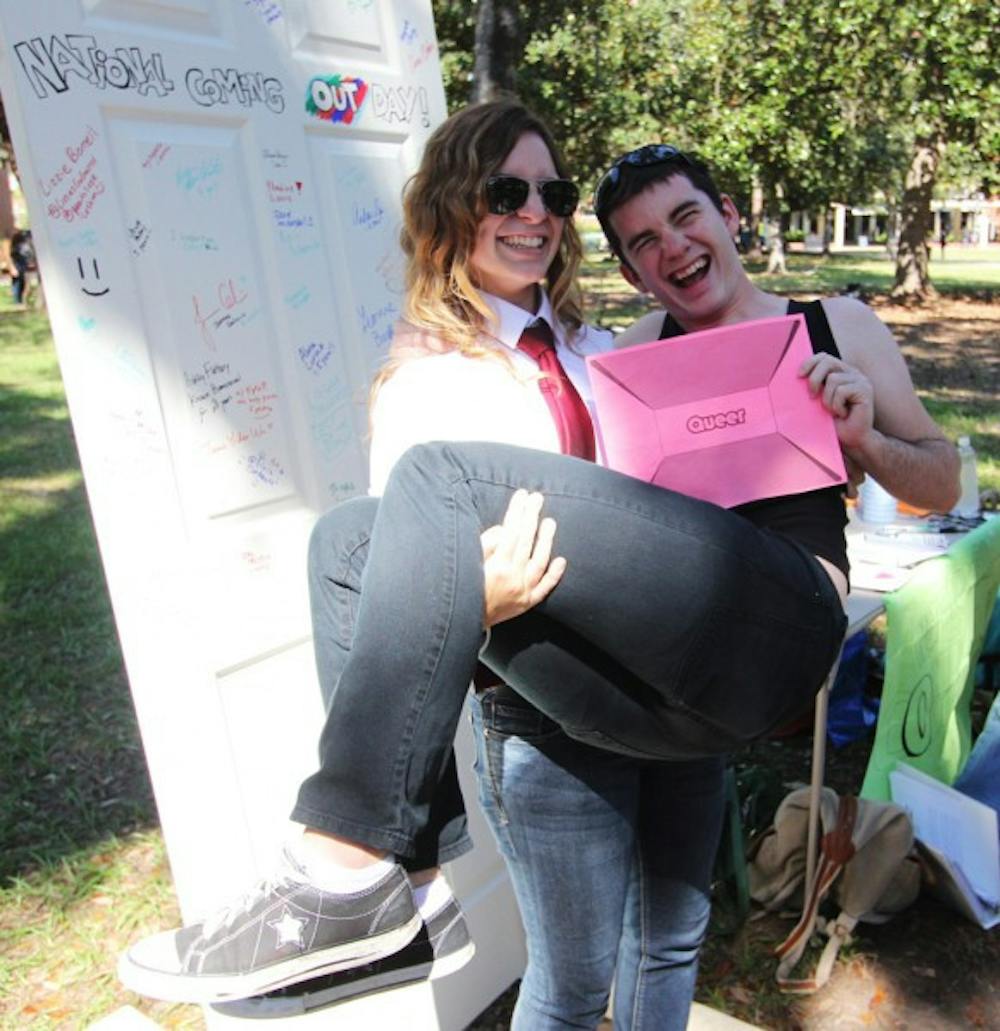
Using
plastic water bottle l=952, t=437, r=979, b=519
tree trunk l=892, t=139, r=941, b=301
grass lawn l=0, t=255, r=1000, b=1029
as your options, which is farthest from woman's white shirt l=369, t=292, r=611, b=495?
tree trunk l=892, t=139, r=941, b=301

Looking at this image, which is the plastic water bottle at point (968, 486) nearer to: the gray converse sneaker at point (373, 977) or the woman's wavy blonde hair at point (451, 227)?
the woman's wavy blonde hair at point (451, 227)

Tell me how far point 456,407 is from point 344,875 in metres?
0.64

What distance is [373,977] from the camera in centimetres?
132

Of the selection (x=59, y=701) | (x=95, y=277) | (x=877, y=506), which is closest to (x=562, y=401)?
(x=95, y=277)

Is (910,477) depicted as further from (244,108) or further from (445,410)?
(244,108)

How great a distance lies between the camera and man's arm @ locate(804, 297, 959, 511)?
4.92 feet

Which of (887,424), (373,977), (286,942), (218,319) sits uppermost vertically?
(218,319)

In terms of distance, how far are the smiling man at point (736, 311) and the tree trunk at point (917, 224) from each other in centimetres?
1670

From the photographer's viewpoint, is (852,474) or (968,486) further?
(968,486)

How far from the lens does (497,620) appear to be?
116 cm

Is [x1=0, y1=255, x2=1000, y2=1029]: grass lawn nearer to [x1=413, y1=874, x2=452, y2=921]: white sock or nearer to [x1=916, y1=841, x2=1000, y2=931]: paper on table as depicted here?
[x1=413, y1=874, x2=452, y2=921]: white sock

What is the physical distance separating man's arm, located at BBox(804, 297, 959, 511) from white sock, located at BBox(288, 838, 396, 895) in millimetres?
898

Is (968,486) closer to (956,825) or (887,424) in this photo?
(956,825)

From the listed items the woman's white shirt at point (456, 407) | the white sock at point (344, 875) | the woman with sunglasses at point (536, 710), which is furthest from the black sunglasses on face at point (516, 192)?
the white sock at point (344, 875)
